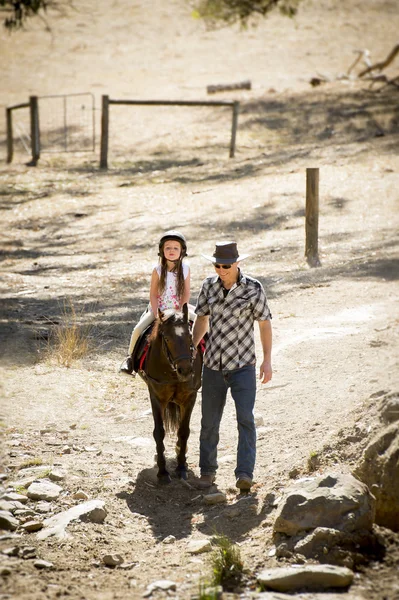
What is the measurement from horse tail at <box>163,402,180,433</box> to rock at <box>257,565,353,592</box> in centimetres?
259

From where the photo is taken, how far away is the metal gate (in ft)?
86.7

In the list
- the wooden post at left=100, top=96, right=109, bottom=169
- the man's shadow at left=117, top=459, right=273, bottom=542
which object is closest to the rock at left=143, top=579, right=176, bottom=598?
the man's shadow at left=117, top=459, right=273, bottom=542

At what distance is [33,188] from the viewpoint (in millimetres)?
21297

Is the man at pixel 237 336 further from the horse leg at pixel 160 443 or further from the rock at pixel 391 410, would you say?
the rock at pixel 391 410

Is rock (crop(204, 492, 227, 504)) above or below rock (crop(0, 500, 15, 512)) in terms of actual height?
below

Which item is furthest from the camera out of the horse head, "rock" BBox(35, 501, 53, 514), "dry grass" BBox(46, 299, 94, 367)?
"dry grass" BBox(46, 299, 94, 367)

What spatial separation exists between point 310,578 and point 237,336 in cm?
222

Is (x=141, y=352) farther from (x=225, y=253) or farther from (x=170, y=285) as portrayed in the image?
(x=225, y=253)

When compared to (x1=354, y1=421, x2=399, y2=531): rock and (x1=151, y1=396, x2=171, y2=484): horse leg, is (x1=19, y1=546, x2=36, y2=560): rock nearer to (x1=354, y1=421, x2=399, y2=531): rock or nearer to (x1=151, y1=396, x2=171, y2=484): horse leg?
(x1=151, y1=396, x2=171, y2=484): horse leg

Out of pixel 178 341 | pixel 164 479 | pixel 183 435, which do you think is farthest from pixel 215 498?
pixel 178 341

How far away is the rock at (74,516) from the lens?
19.5ft

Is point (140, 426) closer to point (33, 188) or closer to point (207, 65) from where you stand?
point (33, 188)

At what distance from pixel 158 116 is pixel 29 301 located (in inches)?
696

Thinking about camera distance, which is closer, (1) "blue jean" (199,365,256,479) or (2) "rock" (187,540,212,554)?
(2) "rock" (187,540,212,554)
